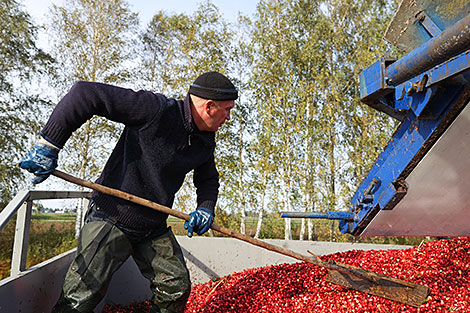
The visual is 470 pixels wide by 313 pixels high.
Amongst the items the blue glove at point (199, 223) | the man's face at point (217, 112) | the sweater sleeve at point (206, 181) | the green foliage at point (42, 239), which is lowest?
the green foliage at point (42, 239)

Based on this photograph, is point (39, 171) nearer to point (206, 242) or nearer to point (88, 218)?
point (88, 218)

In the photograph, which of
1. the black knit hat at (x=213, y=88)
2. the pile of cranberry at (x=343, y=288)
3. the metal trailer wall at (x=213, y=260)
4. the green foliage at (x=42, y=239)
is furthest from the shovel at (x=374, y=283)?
the green foliage at (x=42, y=239)

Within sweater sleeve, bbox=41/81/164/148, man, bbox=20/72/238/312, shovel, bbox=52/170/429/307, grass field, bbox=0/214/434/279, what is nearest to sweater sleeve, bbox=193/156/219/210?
man, bbox=20/72/238/312

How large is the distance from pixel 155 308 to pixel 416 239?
5.21 meters

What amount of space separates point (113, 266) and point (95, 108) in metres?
0.86

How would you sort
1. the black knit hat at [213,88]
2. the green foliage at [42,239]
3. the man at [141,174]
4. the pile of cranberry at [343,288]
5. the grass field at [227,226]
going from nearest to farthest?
the man at [141,174] → the black knit hat at [213,88] → the pile of cranberry at [343,288] → the green foliage at [42,239] → the grass field at [227,226]

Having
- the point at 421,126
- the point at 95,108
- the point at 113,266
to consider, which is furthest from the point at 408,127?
the point at 113,266

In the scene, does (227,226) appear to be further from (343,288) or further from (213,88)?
(213,88)

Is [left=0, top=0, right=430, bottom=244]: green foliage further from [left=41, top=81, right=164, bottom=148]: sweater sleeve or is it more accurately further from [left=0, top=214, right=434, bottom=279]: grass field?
[left=41, top=81, right=164, bottom=148]: sweater sleeve

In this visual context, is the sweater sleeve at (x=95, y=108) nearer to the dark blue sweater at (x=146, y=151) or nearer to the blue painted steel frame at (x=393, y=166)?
the dark blue sweater at (x=146, y=151)

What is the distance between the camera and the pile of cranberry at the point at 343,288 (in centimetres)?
228

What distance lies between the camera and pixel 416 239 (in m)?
5.96

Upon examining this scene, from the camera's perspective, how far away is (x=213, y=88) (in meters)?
1.92

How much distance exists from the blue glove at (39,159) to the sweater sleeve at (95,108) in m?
0.05
